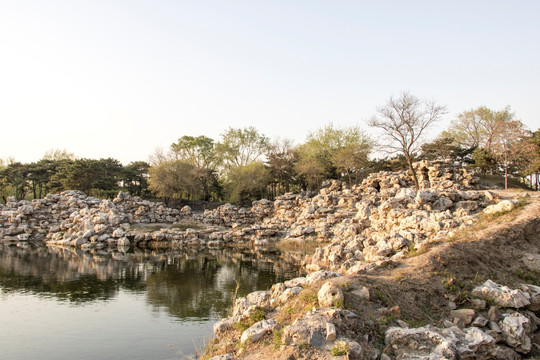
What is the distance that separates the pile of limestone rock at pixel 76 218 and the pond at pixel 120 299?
828 centimetres

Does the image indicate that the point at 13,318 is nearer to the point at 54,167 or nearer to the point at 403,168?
the point at 403,168

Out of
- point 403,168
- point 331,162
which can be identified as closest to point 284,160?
point 331,162

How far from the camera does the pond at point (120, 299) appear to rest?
517 inches

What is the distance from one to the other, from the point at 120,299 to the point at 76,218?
31468mm

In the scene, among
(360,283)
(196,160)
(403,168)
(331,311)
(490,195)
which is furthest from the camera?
(196,160)

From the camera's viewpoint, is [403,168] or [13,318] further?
[403,168]

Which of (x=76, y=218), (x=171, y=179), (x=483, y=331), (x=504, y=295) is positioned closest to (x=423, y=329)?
(x=483, y=331)

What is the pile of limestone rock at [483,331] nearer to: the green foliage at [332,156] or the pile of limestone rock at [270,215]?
the pile of limestone rock at [270,215]

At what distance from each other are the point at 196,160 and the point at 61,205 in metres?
30.1

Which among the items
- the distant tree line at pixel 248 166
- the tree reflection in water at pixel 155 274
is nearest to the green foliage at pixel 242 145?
the distant tree line at pixel 248 166

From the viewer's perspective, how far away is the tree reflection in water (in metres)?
19.5

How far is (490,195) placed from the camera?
28.4m

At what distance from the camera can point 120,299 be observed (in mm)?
19516

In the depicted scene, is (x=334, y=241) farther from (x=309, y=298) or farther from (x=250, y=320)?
(x=250, y=320)
